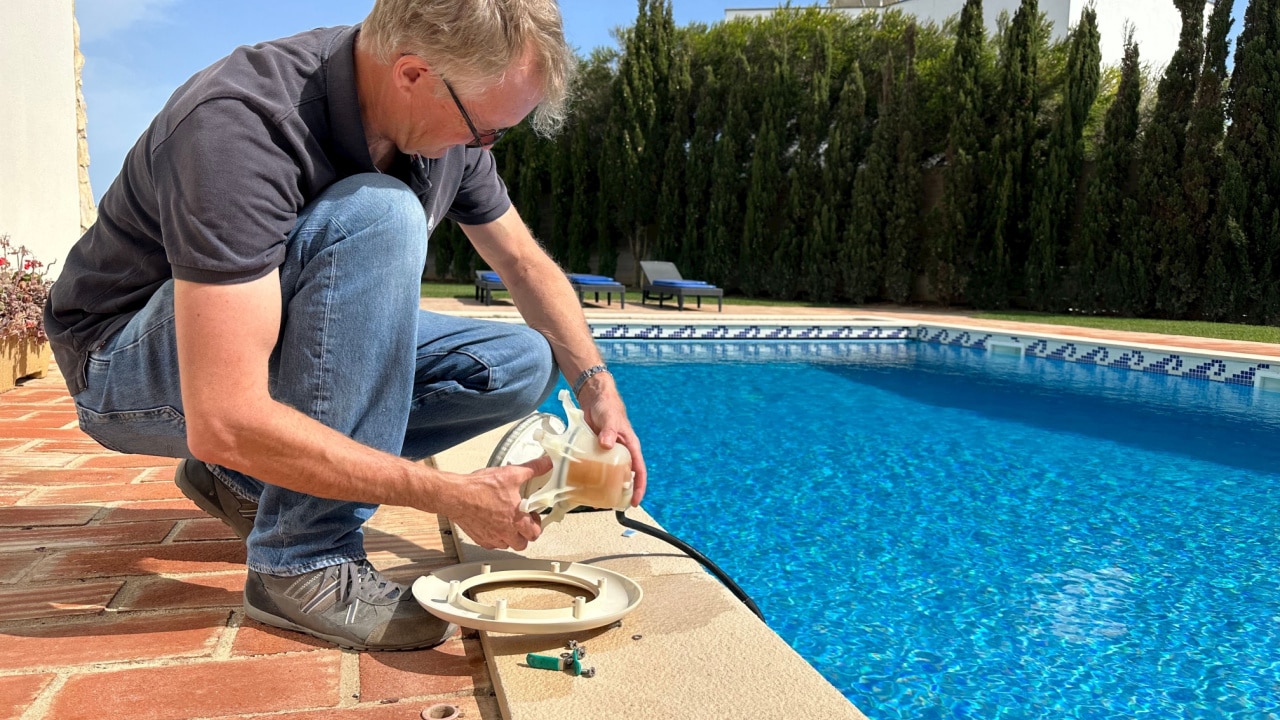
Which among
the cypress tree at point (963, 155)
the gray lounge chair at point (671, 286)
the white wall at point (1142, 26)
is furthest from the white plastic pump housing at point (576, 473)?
the white wall at point (1142, 26)

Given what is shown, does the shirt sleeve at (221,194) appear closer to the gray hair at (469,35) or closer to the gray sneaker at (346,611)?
the gray hair at (469,35)

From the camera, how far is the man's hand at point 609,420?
1.64 metres

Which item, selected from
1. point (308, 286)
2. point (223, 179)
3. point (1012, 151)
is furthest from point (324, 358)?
point (1012, 151)

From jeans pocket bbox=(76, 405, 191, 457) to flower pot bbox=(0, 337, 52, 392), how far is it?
10.4 ft

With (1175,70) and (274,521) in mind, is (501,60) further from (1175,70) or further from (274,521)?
(1175,70)

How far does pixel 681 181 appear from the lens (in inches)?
701

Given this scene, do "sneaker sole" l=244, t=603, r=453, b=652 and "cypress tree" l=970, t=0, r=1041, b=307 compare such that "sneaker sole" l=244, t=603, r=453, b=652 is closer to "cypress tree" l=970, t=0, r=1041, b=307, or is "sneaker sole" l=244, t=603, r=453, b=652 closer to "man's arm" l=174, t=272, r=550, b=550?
"man's arm" l=174, t=272, r=550, b=550

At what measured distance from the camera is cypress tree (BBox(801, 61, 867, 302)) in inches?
625

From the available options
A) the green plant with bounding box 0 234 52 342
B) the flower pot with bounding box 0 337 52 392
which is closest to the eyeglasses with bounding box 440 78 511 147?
the green plant with bounding box 0 234 52 342

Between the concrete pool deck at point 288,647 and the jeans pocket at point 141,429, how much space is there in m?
0.29

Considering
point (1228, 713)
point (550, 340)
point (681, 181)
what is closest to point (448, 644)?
point (550, 340)

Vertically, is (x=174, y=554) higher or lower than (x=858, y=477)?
higher

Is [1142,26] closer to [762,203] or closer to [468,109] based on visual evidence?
[762,203]

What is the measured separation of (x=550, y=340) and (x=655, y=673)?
0.85 meters
